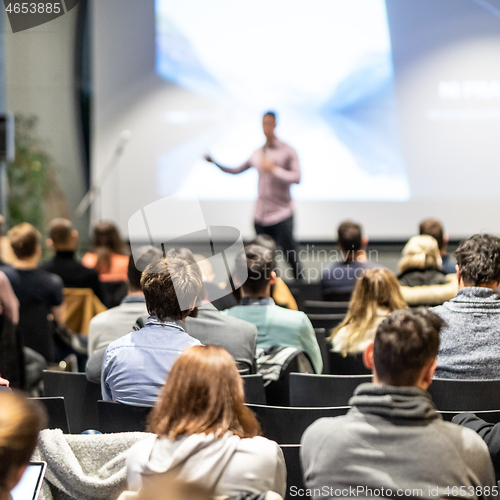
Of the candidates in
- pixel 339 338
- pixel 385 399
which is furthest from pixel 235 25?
pixel 385 399

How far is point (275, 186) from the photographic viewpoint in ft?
18.5

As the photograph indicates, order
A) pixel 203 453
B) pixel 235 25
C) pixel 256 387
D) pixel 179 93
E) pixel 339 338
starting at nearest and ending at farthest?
pixel 203 453
pixel 256 387
pixel 339 338
pixel 235 25
pixel 179 93

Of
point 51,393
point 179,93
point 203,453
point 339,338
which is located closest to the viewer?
point 203,453

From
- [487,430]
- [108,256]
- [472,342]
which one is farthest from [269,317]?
[108,256]

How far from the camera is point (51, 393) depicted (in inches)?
92.5

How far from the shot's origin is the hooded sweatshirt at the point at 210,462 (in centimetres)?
127

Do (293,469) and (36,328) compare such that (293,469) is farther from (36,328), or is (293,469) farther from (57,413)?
(36,328)

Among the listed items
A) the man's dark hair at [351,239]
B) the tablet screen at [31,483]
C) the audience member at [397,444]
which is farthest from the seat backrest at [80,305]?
the audience member at [397,444]

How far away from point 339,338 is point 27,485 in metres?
1.78

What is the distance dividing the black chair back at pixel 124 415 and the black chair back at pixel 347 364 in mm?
1316

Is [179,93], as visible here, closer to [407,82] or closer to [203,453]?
[407,82]

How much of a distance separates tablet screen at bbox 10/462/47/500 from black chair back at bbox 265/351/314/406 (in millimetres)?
1285

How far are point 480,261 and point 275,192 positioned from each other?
3451 millimetres

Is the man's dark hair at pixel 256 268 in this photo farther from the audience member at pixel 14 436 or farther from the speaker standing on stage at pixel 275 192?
the speaker standing on stage at pixel 275 192
